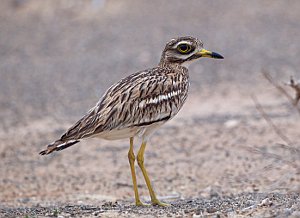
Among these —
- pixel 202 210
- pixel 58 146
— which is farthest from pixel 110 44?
pixel 202 210

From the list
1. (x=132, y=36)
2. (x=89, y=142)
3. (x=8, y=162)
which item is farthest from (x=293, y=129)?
(x=132, y=36)

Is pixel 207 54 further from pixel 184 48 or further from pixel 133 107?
pixel 133 107

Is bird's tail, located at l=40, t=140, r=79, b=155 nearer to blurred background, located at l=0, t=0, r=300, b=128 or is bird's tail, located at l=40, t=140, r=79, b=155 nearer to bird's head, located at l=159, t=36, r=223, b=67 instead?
bird's head, located at l=159, t=36, r=223, b=67

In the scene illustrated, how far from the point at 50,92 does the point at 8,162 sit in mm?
3518

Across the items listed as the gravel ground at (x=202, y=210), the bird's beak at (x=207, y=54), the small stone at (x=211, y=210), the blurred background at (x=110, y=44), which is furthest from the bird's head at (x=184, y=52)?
the blurred background at (x=110, y=44)

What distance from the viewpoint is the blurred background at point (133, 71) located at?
8.21 metres

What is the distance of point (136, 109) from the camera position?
237 inches

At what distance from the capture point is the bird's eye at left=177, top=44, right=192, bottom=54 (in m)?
6.61

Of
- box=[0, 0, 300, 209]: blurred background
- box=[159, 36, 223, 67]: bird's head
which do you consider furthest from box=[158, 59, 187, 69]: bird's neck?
box=[0, 0, 300, 209]: blurred background

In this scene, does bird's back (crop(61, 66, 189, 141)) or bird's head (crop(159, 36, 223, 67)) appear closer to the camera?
bird's back (crop(61, 66, 189, 141))

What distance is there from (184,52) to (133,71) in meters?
6.57

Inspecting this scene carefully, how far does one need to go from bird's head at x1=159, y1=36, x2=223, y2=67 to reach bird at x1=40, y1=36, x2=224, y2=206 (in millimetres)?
10

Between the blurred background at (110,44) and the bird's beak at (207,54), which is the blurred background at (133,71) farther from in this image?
the bird's beak at (207,54)

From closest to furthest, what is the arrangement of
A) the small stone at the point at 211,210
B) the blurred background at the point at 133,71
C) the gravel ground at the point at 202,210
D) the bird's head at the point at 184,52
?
the gravel ground at the point at 202,210
the small stone at the point at 211,210
the bird's head at the point at 184,52
the blurred background at the point at 133,71
